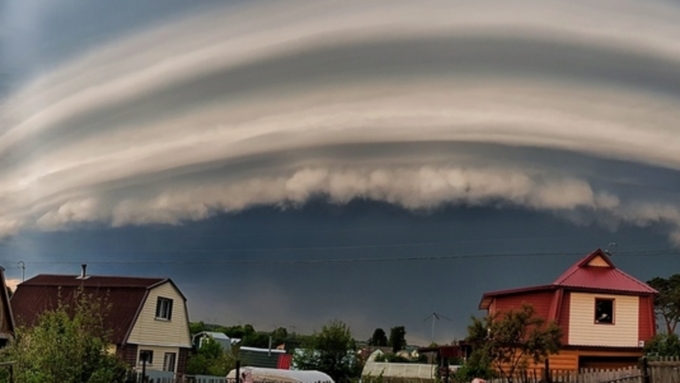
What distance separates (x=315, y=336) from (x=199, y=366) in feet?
13.9

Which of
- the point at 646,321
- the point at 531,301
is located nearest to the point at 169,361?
the point at 531,301

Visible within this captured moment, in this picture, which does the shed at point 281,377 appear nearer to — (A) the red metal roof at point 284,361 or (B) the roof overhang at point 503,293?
(B) the roof overhang at point 503,293

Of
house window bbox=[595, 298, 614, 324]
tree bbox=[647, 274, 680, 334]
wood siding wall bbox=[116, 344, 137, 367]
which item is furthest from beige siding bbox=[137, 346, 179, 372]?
tree bbox=[647, 274, 680, 334]

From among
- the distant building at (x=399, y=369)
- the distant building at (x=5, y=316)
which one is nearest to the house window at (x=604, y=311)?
the distant building at (x=399, y=369)

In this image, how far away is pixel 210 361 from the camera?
2439 centimetres

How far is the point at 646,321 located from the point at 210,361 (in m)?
13.4

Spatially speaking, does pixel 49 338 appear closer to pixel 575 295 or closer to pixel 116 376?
pixel 116 376

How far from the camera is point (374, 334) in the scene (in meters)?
25.4

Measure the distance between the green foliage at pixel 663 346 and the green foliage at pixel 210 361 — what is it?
38.9 ft

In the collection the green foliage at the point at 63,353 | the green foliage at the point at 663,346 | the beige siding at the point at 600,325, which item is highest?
the beige siding at the point at 600,325

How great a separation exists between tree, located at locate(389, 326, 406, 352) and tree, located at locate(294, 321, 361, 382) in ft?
11.4

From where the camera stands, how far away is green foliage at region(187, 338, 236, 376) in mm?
23391

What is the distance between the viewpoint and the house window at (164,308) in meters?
23.6

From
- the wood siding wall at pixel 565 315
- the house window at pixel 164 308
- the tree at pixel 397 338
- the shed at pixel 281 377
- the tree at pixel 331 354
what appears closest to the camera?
the shed at pixel 281 377
